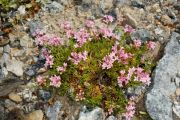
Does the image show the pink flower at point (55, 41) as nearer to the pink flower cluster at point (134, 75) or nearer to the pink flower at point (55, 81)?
the pink flower at point (55, 81)

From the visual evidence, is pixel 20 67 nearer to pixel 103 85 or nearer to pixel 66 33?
pixel 66 33

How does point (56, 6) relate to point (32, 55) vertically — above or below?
above

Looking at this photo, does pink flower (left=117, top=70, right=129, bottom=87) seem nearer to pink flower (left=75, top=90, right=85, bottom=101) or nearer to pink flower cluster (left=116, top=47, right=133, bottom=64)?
pink flower cluster (left=116, top=47, right=133, bottom=64)

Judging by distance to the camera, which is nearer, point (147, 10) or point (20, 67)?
point (20, 67)

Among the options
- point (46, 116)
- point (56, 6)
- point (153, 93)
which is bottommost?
point (46, 116)

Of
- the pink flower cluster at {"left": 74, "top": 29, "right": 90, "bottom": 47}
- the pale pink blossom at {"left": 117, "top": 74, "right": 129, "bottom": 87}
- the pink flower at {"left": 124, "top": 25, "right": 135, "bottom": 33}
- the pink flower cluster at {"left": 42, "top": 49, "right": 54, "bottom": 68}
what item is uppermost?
the pink flower at {"left": 124, "top": 25, "right": 135, "bottom": 33}

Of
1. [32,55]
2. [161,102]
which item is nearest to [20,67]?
[32,55]

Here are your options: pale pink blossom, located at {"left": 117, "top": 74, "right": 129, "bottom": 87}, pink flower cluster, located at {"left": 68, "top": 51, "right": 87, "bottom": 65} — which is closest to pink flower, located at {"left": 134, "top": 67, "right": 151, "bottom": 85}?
pale pink blossom, located at {"left": 117, "top": 74, "right": 129, "bottom": 87}
